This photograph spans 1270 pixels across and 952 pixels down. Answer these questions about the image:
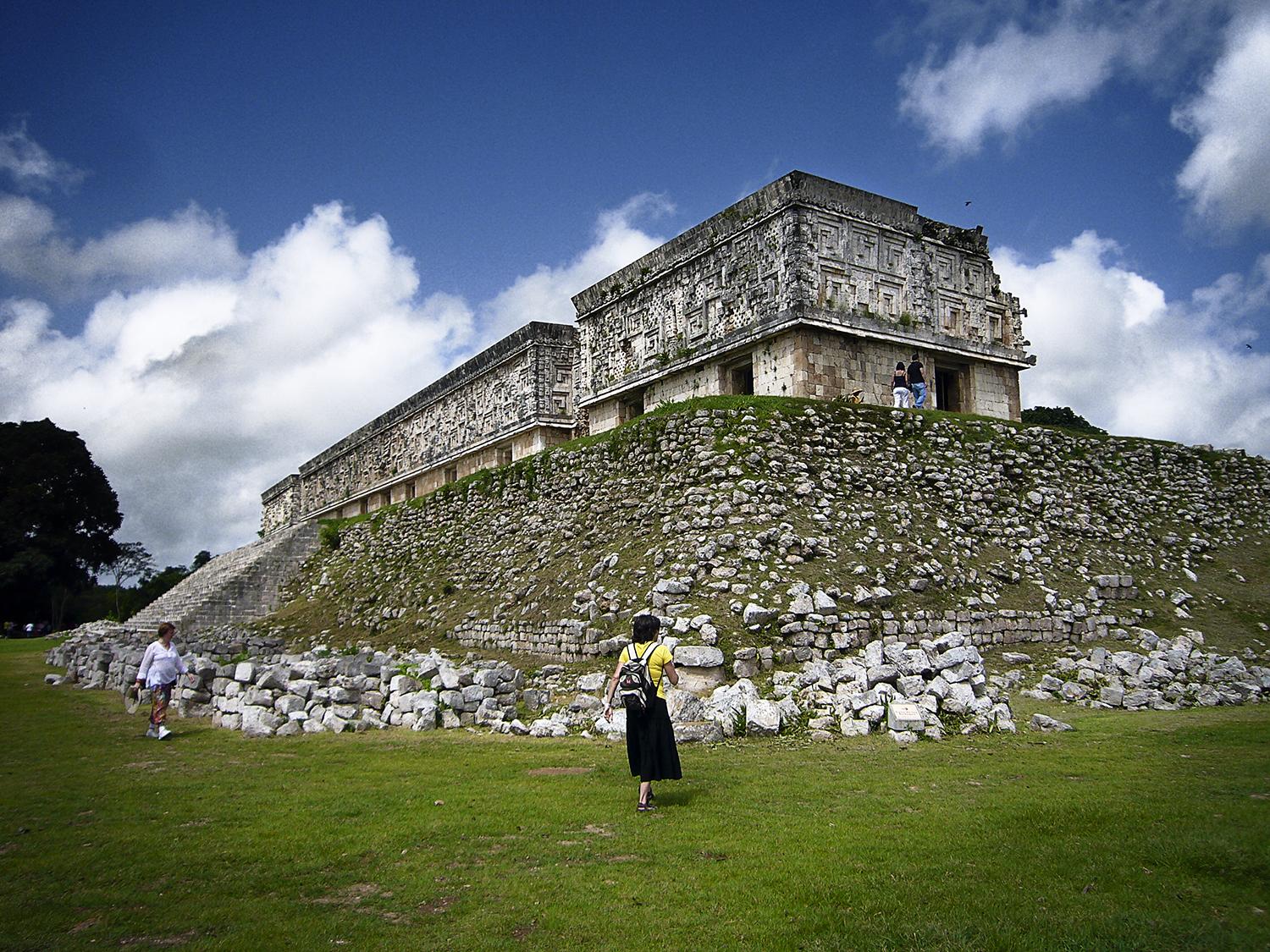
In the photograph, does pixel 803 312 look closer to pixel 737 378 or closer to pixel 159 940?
pixel 737 378

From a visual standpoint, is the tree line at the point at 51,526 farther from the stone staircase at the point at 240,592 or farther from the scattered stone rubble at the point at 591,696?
the scattered stone rubble at the point at 591,696

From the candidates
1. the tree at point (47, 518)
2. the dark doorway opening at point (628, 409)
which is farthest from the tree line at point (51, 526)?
the dark doorway opening at point (628, 409)

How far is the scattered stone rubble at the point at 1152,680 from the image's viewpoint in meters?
10.4

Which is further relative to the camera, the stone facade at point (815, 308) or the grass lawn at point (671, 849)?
the stone facade at point (815, 308)

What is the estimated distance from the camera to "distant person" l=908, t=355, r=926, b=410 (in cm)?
1838

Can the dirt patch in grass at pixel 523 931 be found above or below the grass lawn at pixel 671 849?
below

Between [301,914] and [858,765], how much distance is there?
489 cm

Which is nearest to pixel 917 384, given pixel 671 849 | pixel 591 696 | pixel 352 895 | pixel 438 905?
pixel 591 696

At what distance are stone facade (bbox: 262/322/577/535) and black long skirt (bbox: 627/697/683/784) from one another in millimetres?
21191

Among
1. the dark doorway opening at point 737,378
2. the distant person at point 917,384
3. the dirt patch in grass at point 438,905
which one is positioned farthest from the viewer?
the dark doorway opening at point 737,378

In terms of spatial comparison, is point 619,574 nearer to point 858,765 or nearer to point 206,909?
point 858,765

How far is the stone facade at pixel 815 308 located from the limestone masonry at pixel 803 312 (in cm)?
3

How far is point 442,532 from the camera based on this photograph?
21.6 meters

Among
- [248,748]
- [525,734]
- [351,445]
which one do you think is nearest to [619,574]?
[525,734]
